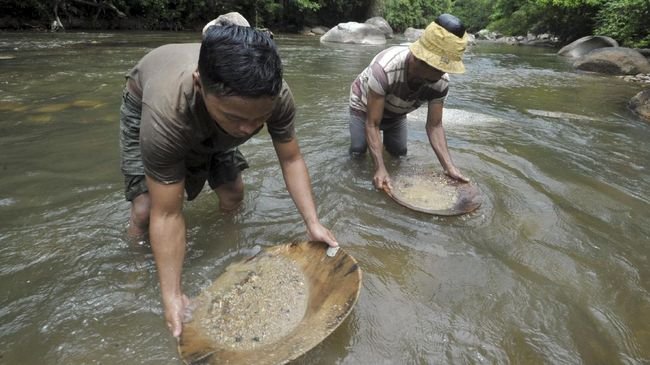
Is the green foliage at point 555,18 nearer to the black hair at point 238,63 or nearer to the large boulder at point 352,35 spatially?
the large boulder at point 352,35

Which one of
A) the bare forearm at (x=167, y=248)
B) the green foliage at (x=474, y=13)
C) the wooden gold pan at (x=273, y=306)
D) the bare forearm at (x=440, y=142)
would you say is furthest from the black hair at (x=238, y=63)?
the green foliage at (x=474, y=13)

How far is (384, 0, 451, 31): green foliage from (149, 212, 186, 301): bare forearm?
26.5 meters

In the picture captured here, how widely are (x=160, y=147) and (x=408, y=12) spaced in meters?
29.1

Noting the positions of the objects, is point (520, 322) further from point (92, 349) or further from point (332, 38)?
point (332, 38)

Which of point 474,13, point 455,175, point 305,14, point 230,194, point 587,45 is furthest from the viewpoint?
point 474,13

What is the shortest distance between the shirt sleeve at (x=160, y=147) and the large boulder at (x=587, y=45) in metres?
14.6

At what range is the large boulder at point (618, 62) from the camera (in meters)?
9.48

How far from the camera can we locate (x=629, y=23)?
1240cm

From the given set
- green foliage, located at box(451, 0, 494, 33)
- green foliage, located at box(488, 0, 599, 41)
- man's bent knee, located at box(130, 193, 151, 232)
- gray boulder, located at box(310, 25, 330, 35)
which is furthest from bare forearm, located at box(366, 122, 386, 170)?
green foliage, located at box(451, 0, 494, 33)

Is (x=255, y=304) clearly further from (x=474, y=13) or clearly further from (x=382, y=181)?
(x=474, y=13)

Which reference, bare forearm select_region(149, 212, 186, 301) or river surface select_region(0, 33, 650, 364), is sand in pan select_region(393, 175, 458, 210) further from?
bare forearm select_region(149, 212, 186, 301)

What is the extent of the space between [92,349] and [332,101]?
469cm

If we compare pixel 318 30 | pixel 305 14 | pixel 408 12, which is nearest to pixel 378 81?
pixel 318 30

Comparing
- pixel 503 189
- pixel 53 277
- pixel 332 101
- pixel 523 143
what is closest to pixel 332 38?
pixel 332 101
